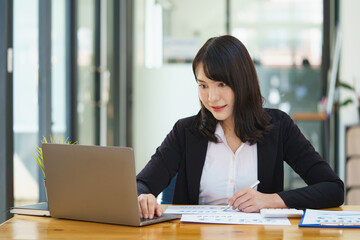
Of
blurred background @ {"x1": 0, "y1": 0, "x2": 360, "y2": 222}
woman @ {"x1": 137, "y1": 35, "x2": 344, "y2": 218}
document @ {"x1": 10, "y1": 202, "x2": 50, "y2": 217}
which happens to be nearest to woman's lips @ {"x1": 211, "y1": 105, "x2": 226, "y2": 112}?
woman @ {"x1": 137, "y1": 35, "x2": 344, "y2": 218}

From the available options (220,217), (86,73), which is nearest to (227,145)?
(220,217)

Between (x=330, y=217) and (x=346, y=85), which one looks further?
(x=346, y=85)

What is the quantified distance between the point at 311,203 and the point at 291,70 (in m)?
4.33

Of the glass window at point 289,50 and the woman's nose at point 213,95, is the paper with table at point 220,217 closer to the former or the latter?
the woman's nose at point 213,95

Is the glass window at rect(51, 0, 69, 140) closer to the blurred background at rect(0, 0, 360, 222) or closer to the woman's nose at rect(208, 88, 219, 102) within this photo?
the blurred background at rect(0, 0, 360, 222)

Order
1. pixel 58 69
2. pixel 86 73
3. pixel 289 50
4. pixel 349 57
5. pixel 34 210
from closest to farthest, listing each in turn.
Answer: pixel 34 210, pixel 58 69, pixel 86 73, pixel 349 57, pixel 289 50

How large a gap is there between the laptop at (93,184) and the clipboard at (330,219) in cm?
38

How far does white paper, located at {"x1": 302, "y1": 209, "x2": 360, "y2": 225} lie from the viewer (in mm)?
1569

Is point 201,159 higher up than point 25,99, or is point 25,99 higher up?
point 25,99

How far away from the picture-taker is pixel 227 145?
7.20ft

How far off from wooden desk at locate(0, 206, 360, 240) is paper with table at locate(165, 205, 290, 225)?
36 mm

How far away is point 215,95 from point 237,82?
0.33 feet

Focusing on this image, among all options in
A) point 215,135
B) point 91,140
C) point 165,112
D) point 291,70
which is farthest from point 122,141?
point 215,135

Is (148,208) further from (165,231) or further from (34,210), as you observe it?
(34,210)
